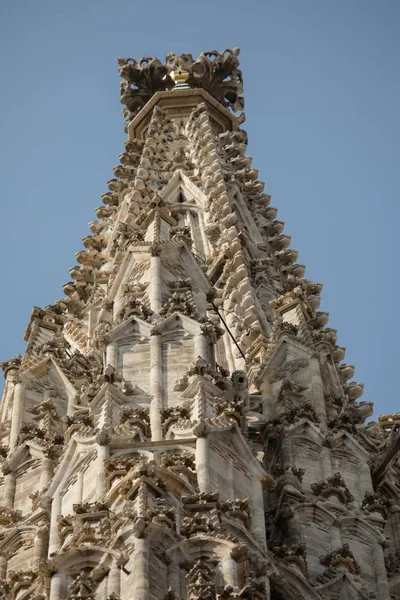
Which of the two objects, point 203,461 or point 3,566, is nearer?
point 203,461

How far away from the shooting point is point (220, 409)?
1272 inches

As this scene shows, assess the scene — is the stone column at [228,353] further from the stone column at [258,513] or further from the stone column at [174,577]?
the stone column at [174,577]

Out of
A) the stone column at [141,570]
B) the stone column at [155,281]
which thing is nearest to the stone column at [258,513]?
the stone column at [141,570]

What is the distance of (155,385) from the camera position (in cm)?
3397

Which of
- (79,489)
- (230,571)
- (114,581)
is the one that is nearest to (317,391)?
(79,489)

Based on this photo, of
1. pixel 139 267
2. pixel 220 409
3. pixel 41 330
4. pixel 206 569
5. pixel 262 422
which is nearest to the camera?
pixel 206 569

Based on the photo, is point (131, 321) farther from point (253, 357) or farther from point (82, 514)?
point (82, 514)

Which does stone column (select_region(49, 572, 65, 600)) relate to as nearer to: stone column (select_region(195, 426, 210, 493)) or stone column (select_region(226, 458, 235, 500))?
stone column (select_region(195, 426, 210, 493))

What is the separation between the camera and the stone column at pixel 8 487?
3512 centimetres

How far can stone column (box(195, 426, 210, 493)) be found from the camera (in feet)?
97.5

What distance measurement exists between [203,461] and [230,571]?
339cm

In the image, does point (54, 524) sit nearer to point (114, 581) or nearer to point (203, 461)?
point (203, 461)

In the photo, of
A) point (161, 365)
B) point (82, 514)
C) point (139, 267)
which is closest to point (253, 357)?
point (139, 267)

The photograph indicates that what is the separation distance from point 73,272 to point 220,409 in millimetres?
18169
